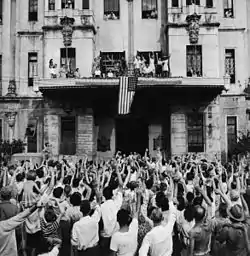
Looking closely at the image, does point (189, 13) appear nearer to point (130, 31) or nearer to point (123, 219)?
point (130, 31)

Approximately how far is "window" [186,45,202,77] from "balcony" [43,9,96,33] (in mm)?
6970

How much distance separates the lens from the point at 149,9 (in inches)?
1214

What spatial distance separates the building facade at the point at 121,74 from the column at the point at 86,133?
0.07 metres

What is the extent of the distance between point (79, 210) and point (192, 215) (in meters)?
2.12

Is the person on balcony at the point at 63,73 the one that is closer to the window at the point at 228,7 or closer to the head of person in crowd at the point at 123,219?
the window at the point at 228,7

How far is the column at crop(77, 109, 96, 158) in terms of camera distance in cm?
2755

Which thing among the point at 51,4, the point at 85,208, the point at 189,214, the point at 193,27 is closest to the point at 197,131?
the point at 193,27

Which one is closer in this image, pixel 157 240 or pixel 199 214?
pixel 157 240

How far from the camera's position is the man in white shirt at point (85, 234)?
6.98 m

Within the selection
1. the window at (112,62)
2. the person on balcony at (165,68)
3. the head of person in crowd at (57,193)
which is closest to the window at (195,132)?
the person on balcony at (165,68)

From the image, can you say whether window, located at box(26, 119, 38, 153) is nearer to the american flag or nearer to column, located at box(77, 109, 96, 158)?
column, located at box(77, 109, 96, 158)

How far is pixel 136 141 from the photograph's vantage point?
3042 centimetres

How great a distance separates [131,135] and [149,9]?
30.7ft

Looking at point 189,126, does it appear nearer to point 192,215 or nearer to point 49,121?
point 49,121
